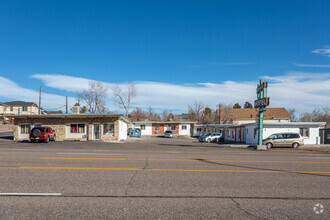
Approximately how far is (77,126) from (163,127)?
28.3 metres

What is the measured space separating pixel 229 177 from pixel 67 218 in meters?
5.32

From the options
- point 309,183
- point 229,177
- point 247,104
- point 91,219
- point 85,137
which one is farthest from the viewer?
point 247,104

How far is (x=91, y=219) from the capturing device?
4.52 meters

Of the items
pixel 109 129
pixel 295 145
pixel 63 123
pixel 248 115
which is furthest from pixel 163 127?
pixel 295 145

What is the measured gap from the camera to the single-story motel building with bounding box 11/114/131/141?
1387 inches

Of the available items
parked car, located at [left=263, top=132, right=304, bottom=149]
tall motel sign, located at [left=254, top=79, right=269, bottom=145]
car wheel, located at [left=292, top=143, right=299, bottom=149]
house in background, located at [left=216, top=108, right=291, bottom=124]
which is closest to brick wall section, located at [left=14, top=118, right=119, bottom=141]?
tall motel sign, located at [left=254, top=79, right=269, bottom=145]

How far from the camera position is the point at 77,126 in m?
35.6

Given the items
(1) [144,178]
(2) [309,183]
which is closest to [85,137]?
(1) [144,178]

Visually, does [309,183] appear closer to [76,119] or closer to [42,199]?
[42,199]

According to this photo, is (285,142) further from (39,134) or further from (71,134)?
(39,134)

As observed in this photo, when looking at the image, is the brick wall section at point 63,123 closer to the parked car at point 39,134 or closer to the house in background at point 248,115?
the parked car at point 39,134

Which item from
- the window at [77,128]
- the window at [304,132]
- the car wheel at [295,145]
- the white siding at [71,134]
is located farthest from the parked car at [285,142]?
the window at [77,128]

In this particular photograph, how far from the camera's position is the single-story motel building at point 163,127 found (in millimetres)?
61062

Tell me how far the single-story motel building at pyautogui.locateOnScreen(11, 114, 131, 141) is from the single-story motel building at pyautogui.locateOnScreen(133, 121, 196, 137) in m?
25.8
